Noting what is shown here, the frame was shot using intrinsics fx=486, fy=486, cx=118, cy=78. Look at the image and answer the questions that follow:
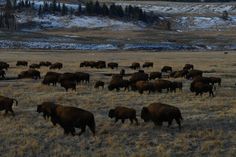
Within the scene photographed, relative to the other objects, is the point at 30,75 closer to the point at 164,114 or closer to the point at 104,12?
the point at 164,114

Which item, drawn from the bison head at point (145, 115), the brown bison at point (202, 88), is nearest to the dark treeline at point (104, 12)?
the brown bison at point (202, 88)

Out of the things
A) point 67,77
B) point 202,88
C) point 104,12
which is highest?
point 202,88

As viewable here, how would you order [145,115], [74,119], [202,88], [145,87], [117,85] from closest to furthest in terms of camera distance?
[74,119] < [145,115] < [202,88] < [145,87] < [117,85]

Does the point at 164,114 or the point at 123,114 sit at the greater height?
the point at 164,114

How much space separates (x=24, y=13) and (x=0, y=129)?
524 feet

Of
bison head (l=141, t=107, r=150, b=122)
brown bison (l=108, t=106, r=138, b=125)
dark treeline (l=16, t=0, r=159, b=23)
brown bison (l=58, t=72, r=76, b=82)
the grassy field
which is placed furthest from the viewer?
dark treeline (l=16, t=0, r=159, b=23)

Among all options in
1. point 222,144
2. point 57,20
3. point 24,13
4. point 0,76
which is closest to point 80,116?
point 222,144

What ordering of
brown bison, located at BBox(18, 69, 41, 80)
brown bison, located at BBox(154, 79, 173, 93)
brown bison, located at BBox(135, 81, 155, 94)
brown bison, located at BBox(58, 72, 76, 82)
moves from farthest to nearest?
brown bison, located at BBox(18, 69, 41, 80)
brown bison, located at BBox(58, 72, 76, 82)
brown bison, located at BBox(154, 79, 173, 93)
brown bison, located at BBox(135, 81, 155, 94)

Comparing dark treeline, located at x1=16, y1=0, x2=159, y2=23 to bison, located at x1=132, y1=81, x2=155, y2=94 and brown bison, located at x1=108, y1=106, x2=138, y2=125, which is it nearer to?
bison, located at x1=132, y1=81, x2=155, y2=94

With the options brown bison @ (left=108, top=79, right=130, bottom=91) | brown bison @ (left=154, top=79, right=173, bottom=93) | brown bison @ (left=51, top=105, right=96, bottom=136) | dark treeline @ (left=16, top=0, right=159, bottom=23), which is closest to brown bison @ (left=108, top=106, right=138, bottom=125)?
brown bison @ (left=51, top=105, right=96, bottom=136)

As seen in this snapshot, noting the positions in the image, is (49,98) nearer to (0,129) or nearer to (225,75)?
(0,129)

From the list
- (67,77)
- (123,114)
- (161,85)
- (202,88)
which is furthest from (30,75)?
(123,114)

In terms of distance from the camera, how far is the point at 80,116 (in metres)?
17.3

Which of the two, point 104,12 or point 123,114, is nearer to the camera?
point 123,114
